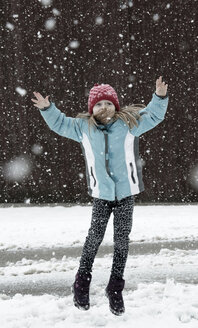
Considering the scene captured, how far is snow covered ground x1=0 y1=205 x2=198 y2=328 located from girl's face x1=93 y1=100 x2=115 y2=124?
1358mm

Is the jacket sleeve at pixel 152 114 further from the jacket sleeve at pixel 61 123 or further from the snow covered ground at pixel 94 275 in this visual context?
the snow covered ground at pixel 94 275

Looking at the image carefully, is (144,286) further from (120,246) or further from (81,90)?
(81,90)

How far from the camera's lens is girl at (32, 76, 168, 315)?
10.1 ft

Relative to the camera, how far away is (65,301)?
3350 mm

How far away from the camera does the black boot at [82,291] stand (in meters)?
3.06

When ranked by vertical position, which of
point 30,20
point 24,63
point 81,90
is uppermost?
point 30,20

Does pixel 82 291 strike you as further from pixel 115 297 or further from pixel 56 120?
pixel 56 120

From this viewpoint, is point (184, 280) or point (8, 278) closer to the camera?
point (184, 280)

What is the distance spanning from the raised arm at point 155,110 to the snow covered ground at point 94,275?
127 centimetres

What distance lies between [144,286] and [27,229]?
302cm

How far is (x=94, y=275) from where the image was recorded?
4.12 meters

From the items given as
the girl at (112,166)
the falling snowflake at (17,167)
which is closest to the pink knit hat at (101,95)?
the girl at (112,166)

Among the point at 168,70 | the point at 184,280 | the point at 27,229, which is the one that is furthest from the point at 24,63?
the point at 184,280

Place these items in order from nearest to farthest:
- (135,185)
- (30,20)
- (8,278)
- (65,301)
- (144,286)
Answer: (135,185) < (65,301) < (144,286) < (8,278) < (30,20)
